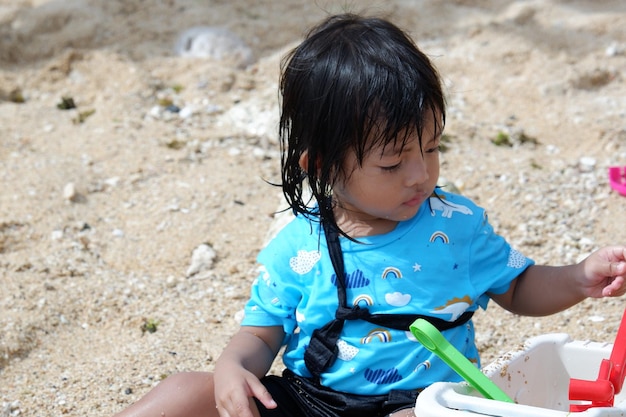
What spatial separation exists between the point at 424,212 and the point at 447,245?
96mm

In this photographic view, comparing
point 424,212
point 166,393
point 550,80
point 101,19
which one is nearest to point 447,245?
point 424,212

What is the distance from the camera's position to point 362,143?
1889 mm

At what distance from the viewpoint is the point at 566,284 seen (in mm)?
1946

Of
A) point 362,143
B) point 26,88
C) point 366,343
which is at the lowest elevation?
point 26,88

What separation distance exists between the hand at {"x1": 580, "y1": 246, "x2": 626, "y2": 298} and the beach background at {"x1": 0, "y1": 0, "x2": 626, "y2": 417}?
2.43 ft

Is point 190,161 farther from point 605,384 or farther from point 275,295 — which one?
point 605,384

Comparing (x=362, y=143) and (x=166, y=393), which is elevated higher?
(x=362, y=143)

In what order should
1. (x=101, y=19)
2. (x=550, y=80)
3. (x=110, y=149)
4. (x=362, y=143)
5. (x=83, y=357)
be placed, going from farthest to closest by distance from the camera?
(x=101, y=19) → (x=550, y=80) → (x=110, y=149) → (x=83, y=357) → (x=362, y=143)

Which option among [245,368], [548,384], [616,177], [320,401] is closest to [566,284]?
[548,384]

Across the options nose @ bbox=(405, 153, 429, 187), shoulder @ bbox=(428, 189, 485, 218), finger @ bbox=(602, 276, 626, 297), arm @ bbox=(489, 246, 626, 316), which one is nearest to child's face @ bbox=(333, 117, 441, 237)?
nose @ bbox=(405, 153, 429, 187)

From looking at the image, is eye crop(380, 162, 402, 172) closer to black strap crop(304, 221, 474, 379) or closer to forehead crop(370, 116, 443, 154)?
forehead crop(370, 116, 443, 154)

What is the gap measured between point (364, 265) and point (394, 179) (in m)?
0.22

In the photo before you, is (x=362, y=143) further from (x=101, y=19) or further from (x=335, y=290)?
(x=101, y=19)

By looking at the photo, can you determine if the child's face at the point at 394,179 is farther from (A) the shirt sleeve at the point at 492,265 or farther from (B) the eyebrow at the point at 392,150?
(A) the shirt sleeve at the point at 492,265
